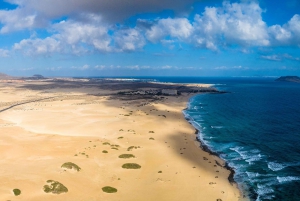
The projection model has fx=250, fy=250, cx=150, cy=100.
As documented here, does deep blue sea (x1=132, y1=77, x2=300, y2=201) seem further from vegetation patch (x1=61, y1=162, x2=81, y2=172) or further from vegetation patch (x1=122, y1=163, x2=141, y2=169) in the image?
vegetation patch (x1=61, y1=162, x2=81, y2=172)

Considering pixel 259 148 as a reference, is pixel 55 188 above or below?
below

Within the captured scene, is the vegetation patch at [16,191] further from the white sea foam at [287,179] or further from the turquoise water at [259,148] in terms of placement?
the white sea foam at [287,179]

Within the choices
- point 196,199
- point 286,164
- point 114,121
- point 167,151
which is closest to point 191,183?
point 196,199

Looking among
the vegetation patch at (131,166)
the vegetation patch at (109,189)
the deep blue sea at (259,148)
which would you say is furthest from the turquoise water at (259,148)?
the vegetation patch at (109,189)

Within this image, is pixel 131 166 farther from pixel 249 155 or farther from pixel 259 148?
pixel 259 148

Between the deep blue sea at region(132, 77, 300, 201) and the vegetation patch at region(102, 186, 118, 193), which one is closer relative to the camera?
the vegetation patch at region(102, 186, 118, 193)

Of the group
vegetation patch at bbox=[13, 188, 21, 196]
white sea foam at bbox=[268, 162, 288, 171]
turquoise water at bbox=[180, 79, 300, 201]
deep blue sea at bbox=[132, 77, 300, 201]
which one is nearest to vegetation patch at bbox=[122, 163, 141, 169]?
deep blue sea at bbox=[132, 77, 300, 201]

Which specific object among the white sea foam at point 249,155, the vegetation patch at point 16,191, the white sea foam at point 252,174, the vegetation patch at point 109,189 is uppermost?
the white sea foam at point 249,155

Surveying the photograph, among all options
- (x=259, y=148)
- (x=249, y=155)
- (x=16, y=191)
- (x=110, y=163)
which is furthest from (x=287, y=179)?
(x=16, y=191)
